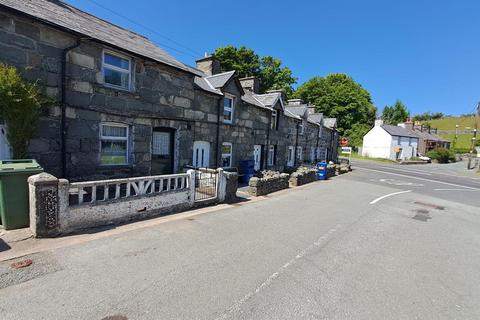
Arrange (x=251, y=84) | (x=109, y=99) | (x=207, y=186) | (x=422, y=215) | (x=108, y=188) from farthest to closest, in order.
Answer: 1. (x=251, y=84)
2. (x=422, y=215)
3. (x=207, y=186)
4. (x=109, y=99)
5. (x=108, y=188)

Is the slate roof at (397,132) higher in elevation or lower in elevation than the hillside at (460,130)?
lower

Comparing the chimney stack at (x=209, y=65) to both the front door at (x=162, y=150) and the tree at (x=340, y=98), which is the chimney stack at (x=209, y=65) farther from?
the tree at (x=340, y=98)

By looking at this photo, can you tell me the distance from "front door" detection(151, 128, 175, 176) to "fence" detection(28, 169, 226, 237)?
2340mm

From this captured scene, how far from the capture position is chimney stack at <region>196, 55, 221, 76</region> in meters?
16.8

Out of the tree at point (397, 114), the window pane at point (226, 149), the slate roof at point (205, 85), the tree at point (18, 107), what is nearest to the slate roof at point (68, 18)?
the tree at point (18, 107)

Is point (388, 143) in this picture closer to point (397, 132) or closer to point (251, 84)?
point (397, 132)

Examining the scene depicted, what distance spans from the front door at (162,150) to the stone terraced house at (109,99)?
0.14ft

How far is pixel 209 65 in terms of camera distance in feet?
55.4

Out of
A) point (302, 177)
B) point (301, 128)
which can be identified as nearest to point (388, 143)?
point (301, 128)

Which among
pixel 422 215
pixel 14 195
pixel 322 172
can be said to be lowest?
pixel 422 215

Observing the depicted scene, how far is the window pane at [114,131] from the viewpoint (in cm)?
879

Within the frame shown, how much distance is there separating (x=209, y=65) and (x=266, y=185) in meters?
9.20

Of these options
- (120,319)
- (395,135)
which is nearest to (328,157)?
(395,135)

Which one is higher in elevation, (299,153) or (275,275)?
(299,153)
